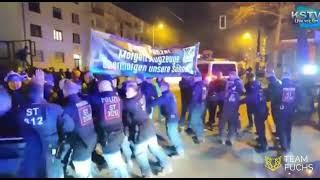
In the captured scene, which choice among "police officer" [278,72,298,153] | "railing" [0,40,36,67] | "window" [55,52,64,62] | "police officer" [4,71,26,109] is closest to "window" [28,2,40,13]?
"window" [55,52,64,62]

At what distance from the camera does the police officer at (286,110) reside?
7.22m

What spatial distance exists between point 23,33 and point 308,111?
23764mm

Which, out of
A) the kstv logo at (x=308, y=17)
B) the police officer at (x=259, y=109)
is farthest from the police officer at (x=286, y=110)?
the kstv logo at (x=308, y=17)

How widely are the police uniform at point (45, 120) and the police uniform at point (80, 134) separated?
15 centimetres

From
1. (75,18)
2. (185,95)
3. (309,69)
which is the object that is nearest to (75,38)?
(75,18)

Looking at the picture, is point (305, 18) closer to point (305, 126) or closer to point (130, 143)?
point (305, 126)

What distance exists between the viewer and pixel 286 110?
7.30 m

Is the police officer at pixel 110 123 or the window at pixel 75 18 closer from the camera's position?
the police officer at pixel 110 123

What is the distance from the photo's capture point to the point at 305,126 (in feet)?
33.9

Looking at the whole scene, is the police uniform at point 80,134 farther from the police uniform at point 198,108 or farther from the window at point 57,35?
the window at point 57,35

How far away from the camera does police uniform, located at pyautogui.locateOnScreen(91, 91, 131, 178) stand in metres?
5.25

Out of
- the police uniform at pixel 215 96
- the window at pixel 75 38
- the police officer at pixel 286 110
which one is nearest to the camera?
the police officer at pixel 286 110

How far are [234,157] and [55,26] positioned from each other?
2993cm

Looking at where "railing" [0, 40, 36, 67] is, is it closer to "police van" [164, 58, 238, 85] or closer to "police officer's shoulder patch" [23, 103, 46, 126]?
"police van" [164, 58, 238, 85]
